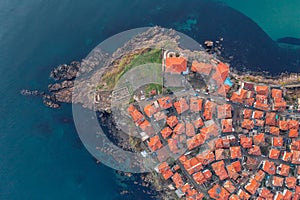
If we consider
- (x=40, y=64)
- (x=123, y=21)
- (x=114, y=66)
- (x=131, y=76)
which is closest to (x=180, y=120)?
(x=131, y=76)

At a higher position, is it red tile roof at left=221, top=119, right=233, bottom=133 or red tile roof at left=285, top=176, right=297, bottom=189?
red tile roof at left=221, top=119, right=233, bottom=133

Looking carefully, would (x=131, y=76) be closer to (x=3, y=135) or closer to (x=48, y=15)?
(x=48, y=15)

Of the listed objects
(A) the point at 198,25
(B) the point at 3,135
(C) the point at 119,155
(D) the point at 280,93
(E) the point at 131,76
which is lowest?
(C) the point at 119,155

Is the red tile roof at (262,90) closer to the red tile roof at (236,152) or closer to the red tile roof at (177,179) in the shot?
the red tile roof at (236,152)

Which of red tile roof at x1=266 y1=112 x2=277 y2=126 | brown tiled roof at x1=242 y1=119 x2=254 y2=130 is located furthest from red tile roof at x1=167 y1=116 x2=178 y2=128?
red tile roof at x1=266 y1=112 x2=277 y2=126

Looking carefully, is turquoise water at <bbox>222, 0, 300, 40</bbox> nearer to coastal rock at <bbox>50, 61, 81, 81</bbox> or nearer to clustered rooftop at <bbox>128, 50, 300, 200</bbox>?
clustered rooftop at <bbox>128, 50, 300, 200</bbox>
